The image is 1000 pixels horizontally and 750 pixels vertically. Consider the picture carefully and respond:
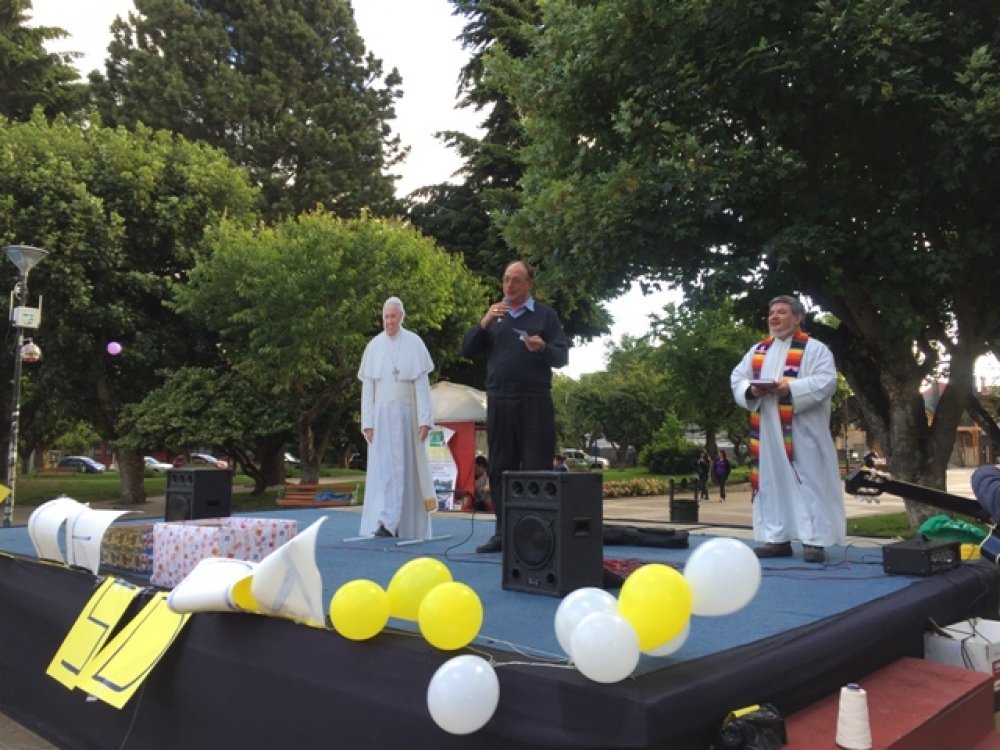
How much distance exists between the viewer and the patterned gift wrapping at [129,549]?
381cm

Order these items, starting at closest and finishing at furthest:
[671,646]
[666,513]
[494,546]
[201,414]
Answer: [671,646], [494,546], [666,513], [201,414]

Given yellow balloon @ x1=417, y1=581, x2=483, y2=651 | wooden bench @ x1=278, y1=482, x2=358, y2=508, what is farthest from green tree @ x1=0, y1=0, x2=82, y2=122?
yellow balloon @ x1=417, y1=581, x2=483, y2=651

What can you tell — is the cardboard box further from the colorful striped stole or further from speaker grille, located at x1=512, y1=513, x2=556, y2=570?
speaker grille, located at x1=512, y1=513, x2=556, y2=570

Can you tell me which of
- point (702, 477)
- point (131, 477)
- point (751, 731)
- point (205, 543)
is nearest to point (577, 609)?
point (751, 731)

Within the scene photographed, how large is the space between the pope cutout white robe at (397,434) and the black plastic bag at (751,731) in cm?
396

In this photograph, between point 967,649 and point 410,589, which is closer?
point 410,589

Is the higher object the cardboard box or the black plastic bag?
the black plastic bag

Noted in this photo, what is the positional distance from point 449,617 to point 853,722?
3.73ft

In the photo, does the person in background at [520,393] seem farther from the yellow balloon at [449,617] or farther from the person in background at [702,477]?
the person in background at [702,477]

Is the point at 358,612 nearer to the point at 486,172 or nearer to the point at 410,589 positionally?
the point at 410,589

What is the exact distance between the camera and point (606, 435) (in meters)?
47.8

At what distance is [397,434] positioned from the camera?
5914 mm

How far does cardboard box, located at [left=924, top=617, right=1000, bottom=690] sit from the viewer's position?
10.2 feet

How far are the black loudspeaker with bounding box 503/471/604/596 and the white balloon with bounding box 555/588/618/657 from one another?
74 cm
